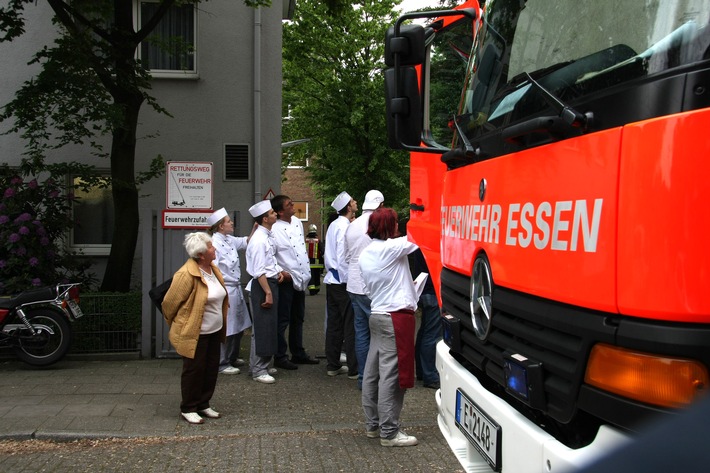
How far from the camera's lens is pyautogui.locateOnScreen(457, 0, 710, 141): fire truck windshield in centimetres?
239

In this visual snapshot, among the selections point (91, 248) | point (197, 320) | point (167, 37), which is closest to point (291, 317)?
point (197, 320)

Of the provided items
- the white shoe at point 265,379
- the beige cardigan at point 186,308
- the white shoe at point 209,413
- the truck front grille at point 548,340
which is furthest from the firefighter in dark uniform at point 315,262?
the truck front grille at point 548,340

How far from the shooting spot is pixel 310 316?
15758 mm

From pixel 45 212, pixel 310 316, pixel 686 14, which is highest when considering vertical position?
pixel 686 14

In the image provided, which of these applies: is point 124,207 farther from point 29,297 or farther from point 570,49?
point 570,49

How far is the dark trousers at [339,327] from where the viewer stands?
880 cm

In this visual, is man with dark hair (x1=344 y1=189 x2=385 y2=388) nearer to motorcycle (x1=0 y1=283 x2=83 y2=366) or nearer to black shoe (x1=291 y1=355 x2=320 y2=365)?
black shoe (x1=291 y1=355 x2=320 y2=365)

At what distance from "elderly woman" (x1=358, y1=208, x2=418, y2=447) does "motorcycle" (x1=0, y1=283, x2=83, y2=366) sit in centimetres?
461

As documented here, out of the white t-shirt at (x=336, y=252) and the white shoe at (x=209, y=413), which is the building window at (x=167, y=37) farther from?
the white shoe at (x=209, y=413)

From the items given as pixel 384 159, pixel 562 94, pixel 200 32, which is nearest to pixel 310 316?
pixel 200 32

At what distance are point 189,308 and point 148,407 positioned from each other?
1379 millimetres

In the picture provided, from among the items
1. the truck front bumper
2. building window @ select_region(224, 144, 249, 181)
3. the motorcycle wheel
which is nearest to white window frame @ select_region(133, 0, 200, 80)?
building window @ select_region(224, 144, 249, 181)

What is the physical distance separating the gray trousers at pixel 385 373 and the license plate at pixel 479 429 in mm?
2021

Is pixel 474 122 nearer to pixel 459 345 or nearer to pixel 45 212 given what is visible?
pixel 459 345
